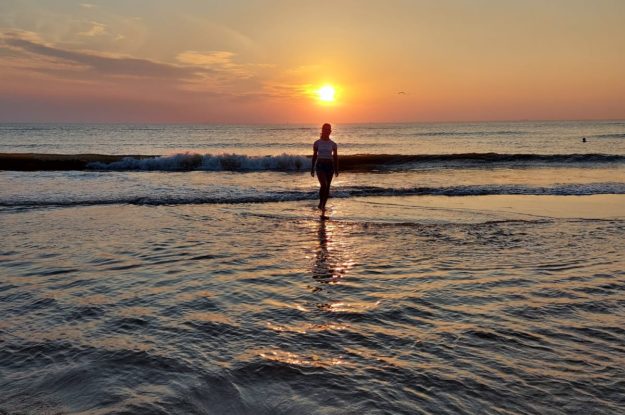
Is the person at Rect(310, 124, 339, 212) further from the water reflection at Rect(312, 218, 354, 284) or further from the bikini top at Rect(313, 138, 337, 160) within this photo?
the water reflection at Rect(312, 218, 354, 284)

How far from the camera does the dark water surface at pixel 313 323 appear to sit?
3.55 m

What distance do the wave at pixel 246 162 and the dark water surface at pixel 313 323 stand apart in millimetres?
18439

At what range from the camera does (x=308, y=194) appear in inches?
687

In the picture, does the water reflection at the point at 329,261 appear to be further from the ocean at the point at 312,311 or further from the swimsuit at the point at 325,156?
the swimsuit at the point at 325,156

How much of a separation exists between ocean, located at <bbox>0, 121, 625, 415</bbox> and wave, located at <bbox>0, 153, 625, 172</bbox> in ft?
48.2

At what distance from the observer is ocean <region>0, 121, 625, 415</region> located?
3.58 metres

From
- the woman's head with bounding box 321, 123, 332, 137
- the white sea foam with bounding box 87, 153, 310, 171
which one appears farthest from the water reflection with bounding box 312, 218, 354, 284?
the white sea foam with bounding box 87, 153, 310, 171

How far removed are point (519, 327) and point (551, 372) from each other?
993 mm

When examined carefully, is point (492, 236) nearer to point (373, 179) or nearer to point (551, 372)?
point (551, 372)

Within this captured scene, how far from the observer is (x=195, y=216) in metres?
12.5

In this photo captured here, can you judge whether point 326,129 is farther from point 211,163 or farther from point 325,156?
point 211,163

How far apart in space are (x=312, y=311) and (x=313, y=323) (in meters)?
0.38

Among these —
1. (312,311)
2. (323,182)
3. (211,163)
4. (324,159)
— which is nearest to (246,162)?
(211,163)

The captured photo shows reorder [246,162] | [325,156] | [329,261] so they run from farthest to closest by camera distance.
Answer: [246,162], [325,156], [329,261]
